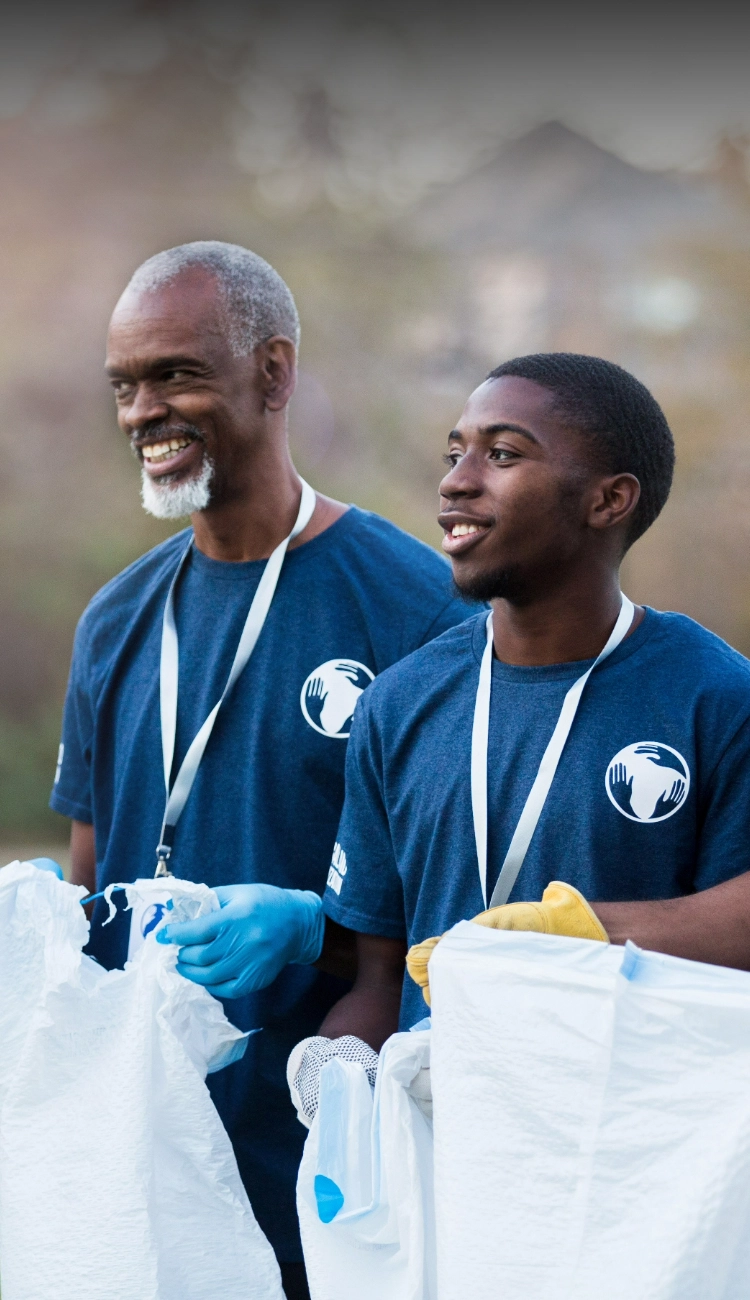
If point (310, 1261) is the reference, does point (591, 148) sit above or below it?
above

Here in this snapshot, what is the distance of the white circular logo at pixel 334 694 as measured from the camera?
86.7 inches

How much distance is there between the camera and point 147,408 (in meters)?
2.31

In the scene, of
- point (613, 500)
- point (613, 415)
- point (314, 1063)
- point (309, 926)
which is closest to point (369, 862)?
point (309, 926)

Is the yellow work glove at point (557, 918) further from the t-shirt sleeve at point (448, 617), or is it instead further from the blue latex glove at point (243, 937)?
the t-shirt sleeve at point (448, 617)

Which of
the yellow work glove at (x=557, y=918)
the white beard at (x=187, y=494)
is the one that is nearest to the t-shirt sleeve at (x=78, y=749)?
the white beard at (x=187, y=494)

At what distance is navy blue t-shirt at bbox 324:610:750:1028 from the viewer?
1677mm

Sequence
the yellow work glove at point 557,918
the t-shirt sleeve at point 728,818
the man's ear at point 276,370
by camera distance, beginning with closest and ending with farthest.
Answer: the yellow work glove at point 557,918, the t-shirt sleeve at point 728,818, the man's ear at point 276,370

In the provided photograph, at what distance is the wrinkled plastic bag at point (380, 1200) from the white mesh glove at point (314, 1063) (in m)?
0.09

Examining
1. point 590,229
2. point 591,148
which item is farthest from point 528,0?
point 590,229

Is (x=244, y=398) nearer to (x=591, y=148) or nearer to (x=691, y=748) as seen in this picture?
(x=691, y=748)

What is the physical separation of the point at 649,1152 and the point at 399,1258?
0.39 metres

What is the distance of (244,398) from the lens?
238 centimetres

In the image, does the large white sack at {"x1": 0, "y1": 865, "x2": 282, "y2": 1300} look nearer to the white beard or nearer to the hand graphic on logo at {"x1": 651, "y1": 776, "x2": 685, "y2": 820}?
the hand graphic on logo at {"x1": 651, "y1": 776, "x2": 685, "y2": 820}

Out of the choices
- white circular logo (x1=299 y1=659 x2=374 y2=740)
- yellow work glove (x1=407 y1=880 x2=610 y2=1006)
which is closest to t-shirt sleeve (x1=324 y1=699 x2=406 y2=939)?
white circular logo (x1=299 y1=659 x2=374 y2=740)
